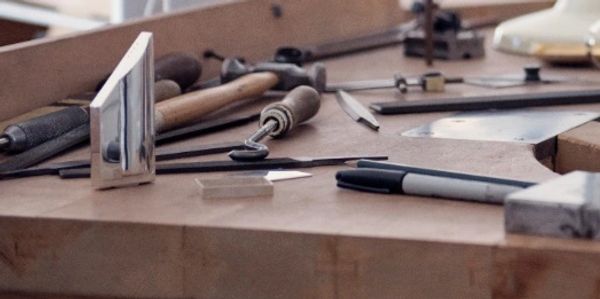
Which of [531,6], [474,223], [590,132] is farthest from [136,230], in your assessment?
[531,6]

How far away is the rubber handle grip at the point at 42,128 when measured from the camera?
1.11m

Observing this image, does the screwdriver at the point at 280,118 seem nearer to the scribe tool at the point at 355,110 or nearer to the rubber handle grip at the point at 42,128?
the scribe tool at the point at 355,110

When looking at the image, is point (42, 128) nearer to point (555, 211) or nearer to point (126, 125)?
point (126, 125)

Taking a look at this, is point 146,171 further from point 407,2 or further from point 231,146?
point 407,2

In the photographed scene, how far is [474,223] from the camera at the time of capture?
85 centimetres

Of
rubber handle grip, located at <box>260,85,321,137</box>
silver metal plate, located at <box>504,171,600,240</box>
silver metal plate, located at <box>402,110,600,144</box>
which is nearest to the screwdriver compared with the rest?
rubber handle grip, located at <box>260,85,321,137</box>

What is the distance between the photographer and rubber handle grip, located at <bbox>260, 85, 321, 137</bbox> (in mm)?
1202

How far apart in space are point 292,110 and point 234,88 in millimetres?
184

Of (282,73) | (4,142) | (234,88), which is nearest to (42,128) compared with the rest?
(4,142)

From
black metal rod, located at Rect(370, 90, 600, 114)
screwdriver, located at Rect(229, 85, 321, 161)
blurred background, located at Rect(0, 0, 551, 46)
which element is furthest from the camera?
blurred background, located at Rect(0, 0, 551, 46)

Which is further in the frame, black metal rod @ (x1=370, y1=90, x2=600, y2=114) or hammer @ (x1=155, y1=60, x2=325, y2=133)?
black metal rod @ (x1=370, y1=90, x2=600, y2=114)

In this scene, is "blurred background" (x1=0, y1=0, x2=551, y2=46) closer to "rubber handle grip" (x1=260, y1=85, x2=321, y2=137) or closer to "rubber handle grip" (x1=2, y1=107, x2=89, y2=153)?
"rubber handle grip" (x1=2, y1=107, x2=89, y2=153)

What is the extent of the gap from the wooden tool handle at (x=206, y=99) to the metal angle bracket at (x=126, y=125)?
A: 0.69 feet

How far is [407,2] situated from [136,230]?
160 cm
